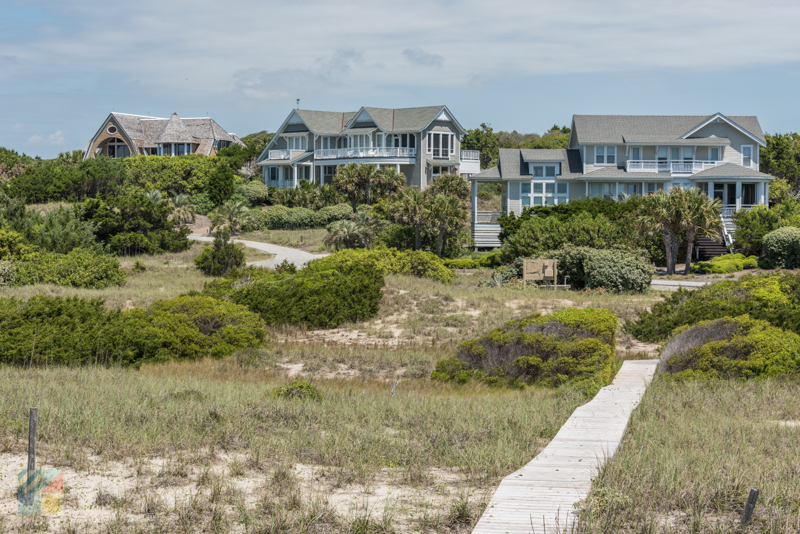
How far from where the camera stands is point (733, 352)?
41.7 feet

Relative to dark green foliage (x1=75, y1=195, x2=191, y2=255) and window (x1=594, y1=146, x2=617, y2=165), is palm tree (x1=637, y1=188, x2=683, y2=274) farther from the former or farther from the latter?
dark green foliage (x1=75, y1=195, x2=191, y2=255)

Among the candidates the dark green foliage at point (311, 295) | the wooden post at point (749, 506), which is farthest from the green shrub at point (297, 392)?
the dark green foliage at point (311, 295)

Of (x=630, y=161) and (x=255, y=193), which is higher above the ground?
(x=630, y=161)

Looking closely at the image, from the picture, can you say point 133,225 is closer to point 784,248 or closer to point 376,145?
point 376,145

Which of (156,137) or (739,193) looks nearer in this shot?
(739,193)

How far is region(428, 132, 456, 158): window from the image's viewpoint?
204 ft

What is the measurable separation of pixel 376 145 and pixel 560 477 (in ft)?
191

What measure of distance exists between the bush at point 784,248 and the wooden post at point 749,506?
34.2m

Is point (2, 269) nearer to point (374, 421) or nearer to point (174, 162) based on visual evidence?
point (374, 421)

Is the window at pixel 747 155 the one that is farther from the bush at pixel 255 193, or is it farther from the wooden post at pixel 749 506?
the wooden post at pixel 749 506

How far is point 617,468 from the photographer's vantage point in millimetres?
6645

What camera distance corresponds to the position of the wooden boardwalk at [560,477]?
5.73 metres

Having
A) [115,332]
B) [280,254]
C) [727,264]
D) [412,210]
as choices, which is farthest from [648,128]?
[115,332]

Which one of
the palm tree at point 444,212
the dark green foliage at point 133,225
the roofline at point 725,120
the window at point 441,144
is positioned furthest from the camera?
the window at point 441,144
